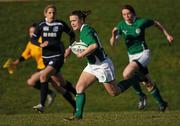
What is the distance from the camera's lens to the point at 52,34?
15.3 metres

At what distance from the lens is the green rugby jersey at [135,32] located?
50.4 feet

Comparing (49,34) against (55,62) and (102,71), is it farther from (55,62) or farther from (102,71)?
(102,71)

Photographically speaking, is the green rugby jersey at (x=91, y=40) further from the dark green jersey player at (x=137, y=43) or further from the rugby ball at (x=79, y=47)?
the dark green jersey player at (x=137, y=43)

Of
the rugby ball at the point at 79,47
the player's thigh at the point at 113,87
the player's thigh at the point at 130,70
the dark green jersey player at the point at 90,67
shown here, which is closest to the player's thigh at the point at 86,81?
the dark green jersey player at the point at 90,67

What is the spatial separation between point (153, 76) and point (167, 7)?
7.12m

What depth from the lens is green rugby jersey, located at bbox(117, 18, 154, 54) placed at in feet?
50.4

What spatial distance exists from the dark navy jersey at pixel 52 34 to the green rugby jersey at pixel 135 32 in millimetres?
1108

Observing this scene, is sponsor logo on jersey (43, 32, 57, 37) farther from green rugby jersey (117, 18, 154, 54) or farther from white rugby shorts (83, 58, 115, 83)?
white rugby shorts (83, 58, 115, 83)

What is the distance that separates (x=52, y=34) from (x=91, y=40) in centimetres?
302

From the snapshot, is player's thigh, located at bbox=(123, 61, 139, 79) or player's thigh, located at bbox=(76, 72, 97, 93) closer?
player's thigh, located at bbox=(76, 72, 97, 93)

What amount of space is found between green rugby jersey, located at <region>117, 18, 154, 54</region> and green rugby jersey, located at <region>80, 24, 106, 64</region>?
271 centimetres

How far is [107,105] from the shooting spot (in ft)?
71.2

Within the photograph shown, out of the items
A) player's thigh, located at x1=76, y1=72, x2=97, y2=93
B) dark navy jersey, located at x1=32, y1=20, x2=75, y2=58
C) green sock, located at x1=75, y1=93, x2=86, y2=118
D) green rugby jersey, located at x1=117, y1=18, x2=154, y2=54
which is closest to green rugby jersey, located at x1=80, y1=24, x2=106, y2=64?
player's thigh, located at x1=76, y1=72, x2=97, y2=93

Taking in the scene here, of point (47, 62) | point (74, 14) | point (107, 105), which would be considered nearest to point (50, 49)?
point (47, 62)
